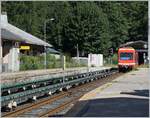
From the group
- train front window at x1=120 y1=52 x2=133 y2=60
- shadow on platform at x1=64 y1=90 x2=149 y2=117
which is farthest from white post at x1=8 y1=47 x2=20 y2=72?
shadow on platform at x1=64 y1=90 x2=149 y2=117

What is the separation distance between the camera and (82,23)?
3949 inches

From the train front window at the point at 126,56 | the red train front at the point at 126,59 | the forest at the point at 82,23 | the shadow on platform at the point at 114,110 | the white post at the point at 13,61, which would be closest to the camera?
the shadow on platform at the point at 114,110

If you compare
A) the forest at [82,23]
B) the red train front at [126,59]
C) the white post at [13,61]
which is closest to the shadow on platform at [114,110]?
the white post at [13,61]

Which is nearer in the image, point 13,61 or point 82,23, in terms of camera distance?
point 13,61

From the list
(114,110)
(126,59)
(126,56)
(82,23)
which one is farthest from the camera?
(82,23)

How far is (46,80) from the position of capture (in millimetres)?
31484

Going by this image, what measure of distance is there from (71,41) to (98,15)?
8.87 meters

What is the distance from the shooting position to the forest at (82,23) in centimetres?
10006

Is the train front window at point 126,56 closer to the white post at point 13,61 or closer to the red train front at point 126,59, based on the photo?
the red train front at point 126,59

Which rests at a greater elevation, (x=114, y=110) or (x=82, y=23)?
(x=82, y=23)

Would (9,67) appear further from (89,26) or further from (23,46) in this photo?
(89,26)

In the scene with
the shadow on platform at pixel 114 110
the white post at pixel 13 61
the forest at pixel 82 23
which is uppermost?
the forest at pixel 82 23

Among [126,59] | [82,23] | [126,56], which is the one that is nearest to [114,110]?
[126,59]

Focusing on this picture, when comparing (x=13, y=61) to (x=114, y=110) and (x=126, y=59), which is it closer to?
(x=126, y=59)
